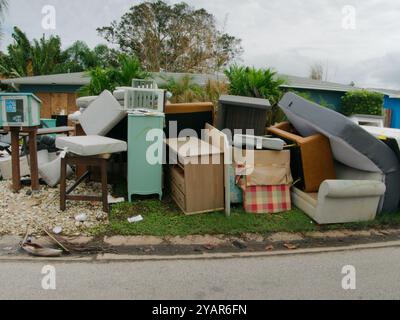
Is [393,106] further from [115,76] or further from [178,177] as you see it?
[178,177]

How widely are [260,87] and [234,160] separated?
2597 mm

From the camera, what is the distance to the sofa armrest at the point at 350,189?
190 inches

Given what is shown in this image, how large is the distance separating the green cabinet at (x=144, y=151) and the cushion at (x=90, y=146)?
188mm

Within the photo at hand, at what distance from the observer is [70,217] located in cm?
503

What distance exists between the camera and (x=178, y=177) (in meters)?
5.38

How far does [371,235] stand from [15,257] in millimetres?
4236

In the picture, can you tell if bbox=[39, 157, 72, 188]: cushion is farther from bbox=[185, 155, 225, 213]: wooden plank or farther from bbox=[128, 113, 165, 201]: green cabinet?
bbox=[185, 155, 225, 213]: wooden plank

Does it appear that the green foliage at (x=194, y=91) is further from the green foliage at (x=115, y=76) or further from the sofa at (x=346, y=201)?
the sofa at (x=346, y=201)

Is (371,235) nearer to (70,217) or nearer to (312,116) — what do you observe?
(312,116)

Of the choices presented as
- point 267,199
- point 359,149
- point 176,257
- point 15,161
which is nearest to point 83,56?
point 15,161

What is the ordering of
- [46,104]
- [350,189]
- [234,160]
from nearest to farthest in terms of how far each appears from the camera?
[350,189] < [234,160] < [46,104]

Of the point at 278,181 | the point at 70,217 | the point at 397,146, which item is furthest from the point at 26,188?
the point at 397,146

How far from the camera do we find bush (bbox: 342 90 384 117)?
15.3 meters

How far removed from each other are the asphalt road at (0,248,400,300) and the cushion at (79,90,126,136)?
103 inches
